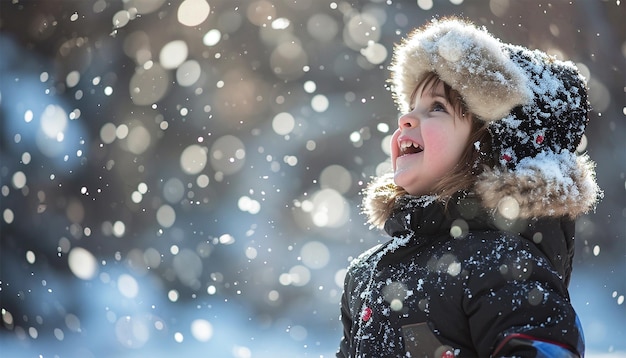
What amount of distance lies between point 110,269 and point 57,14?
1.47 meters

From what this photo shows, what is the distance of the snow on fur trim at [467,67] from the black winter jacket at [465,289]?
7.4 inches

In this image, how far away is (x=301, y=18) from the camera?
4.21 metres

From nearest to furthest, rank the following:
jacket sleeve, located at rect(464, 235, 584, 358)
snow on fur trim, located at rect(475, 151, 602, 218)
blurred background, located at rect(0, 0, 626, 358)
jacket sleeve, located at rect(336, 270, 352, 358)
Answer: jacket sleeve, located at rect(464, 235, 584, 358), snow on fur trim, located at rect(475, 151, 602, 218), jacket sleeve, located at rect(336, 270, 352, 358), blurred background, located at rect(0, 0, 626, 358)

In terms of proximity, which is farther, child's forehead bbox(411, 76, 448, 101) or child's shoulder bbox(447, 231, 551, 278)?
child's forehead bbox(411, 76, 448, 101)

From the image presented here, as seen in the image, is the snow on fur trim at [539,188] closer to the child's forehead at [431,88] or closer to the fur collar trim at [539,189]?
the fur collar trim at [539,189]

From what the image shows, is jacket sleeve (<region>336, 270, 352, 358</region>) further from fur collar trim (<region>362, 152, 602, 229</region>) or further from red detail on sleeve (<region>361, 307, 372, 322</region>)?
fur collar trim (<region>362, 152, 602, 229</region>)

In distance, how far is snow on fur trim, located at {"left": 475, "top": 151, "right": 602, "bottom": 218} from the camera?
102 cm

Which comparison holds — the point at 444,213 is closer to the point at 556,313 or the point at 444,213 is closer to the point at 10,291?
the point at 556,313

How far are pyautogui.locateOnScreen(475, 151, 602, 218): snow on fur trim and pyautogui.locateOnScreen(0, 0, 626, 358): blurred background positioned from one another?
2.29 m

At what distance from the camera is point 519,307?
893mm

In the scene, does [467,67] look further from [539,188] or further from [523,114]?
[539,188]

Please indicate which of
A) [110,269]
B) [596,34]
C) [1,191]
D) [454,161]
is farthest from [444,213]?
[1,191]

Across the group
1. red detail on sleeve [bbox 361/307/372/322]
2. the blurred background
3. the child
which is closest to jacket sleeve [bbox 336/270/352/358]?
the child

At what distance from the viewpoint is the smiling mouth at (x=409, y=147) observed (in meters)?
1.17
